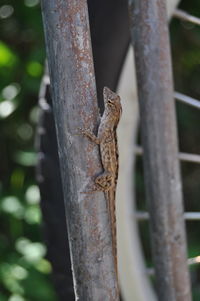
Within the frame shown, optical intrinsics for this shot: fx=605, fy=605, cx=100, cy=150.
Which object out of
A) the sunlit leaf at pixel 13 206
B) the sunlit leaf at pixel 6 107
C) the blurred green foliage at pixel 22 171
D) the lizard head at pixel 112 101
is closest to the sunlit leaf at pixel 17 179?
the blurred green foliage at pixel 22 171

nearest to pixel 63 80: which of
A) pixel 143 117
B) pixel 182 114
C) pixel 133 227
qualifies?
pixel 143 117

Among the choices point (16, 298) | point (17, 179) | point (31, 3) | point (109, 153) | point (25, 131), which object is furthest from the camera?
point (25, 131)

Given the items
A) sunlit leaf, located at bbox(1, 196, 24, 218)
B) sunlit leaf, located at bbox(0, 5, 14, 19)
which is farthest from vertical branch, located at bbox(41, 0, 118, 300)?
sunlit leaf, located at bbox(0, 5, 14, 19)

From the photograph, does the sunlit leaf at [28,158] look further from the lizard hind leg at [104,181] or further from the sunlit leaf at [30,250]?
the lizard hind leg at [104,181]

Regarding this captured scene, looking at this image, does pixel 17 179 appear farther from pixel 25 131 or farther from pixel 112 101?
pixel 112 101

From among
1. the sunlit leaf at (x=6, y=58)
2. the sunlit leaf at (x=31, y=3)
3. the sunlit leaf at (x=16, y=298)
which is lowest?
the sunlit leaf at (x=16, y=298)

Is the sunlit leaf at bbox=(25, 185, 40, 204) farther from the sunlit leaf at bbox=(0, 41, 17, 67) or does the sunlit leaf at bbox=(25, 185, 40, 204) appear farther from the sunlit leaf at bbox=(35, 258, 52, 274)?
the sunlit leaf at bbox=(0, 41, 17, 67)

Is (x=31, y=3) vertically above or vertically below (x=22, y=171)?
above

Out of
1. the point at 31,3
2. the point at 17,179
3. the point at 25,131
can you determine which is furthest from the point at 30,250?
the point at 31,3
